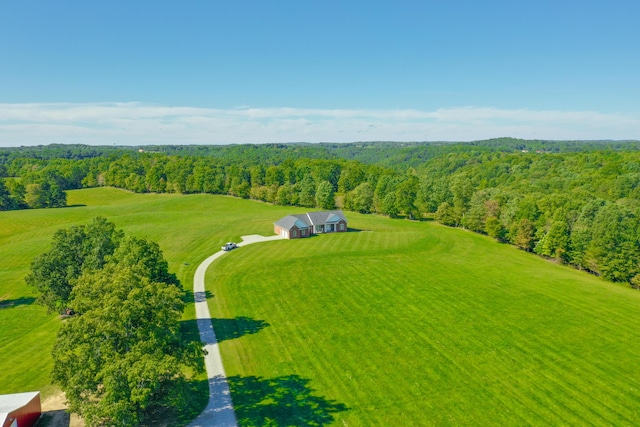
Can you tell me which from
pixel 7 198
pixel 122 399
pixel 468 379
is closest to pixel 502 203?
pixel 468 379

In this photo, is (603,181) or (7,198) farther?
(7,198)

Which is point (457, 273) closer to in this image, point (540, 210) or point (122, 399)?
point (540, 210)

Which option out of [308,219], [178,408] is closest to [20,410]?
[178,408]

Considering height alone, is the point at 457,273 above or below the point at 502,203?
below

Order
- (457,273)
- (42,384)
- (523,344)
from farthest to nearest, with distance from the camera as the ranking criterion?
(457,273) < (523,344) < (42,384)

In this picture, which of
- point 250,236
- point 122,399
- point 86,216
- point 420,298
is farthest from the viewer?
point 86,216
